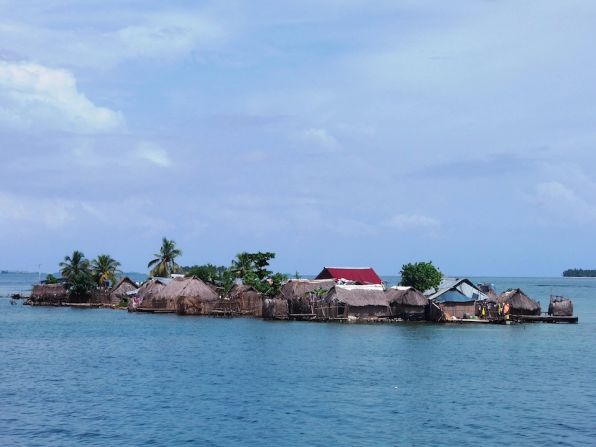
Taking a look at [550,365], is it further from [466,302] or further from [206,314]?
[206,314]

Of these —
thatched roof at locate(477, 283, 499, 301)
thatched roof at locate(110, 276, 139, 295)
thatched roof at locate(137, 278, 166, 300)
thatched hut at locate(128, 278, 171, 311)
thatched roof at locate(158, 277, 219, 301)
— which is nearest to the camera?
thatched roof at locate(477, 283, 499, 301)

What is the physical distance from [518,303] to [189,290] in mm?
30101

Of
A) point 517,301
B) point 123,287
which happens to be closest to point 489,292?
point 517,301

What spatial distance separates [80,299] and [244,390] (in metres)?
63.4

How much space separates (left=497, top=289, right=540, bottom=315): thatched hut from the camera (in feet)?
224

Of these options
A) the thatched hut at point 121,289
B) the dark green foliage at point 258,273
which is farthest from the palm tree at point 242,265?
the thatched hut at point 121,289

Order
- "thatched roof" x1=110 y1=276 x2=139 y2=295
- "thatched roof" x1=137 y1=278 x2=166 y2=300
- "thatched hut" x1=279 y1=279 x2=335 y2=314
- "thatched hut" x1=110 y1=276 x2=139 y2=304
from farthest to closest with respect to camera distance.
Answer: "thatched roof" x1=110 y1=276 x2=139 y2=295, "thatched hut" x1=110 y1=276 x2=139 y2=304, "thatched roof" x1=137 y1=278 x2=166 y2=300, "thatched hut" x1=279 y1=279 x2=335 y2=314

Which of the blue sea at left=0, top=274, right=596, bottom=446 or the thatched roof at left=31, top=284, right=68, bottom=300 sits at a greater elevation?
the thatched roof at left=31, top=284, right=68, bottom=300

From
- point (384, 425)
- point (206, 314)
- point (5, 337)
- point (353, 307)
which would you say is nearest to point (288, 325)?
point (353, 307)

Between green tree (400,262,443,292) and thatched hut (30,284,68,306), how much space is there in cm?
4351

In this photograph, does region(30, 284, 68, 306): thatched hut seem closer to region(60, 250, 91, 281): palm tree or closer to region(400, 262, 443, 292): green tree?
region(60, 250, 91, 281): palm tree

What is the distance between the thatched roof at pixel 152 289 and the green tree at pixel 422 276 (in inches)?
991

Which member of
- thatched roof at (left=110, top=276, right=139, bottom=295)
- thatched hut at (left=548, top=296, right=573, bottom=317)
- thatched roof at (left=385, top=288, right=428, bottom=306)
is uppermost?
thatched roof at (left=110, top=276, right=139, bottom=295)

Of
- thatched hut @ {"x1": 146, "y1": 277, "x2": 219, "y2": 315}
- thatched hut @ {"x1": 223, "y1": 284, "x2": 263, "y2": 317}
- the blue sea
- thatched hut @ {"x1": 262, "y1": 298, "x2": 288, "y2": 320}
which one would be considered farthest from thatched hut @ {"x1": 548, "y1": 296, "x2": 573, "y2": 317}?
thatched hut @ {"x1": 146, "y1": 277, "x2": 219, "y2": 315}
